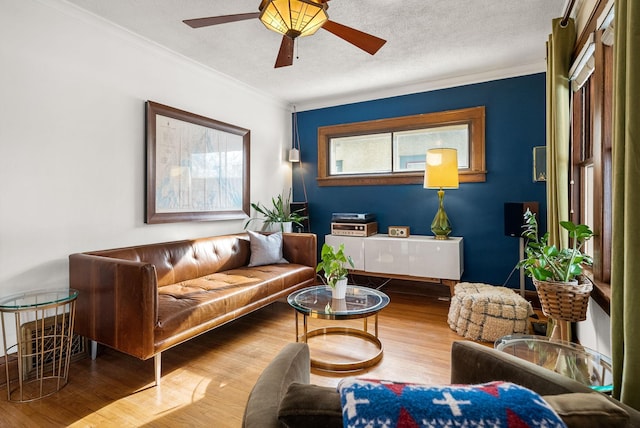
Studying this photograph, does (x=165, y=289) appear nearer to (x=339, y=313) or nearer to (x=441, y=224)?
(x=339, y=313)

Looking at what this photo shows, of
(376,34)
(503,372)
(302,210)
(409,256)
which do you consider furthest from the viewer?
(302,210)

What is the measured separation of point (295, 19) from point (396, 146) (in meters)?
Result: 2.87

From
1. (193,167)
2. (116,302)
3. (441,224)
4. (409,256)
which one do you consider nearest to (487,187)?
(441,224)

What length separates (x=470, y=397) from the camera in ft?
1.80

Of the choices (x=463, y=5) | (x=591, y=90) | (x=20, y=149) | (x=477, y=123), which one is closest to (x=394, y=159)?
(x=477, y=123)

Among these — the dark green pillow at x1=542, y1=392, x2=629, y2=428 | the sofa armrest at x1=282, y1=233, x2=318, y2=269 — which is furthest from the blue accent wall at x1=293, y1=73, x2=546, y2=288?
the dark green pillow at x1=542, y1=392, x2=629, y2=428

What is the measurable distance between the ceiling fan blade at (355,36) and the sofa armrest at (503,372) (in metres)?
1.70

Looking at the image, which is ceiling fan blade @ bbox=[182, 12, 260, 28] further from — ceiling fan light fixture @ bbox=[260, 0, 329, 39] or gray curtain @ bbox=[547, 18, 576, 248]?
gray curtain @ bbox=[547, 18, 576, 248]

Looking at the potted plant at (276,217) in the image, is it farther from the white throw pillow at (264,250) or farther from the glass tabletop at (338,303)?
the glass tabletop at (338,303)

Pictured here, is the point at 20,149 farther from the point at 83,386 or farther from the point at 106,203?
the point at 83,386

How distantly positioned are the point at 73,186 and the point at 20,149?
39 centimetres

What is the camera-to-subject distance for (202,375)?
2215 mm

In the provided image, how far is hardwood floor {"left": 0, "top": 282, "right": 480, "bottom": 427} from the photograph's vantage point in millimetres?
1783

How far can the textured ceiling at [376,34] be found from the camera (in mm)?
2461
